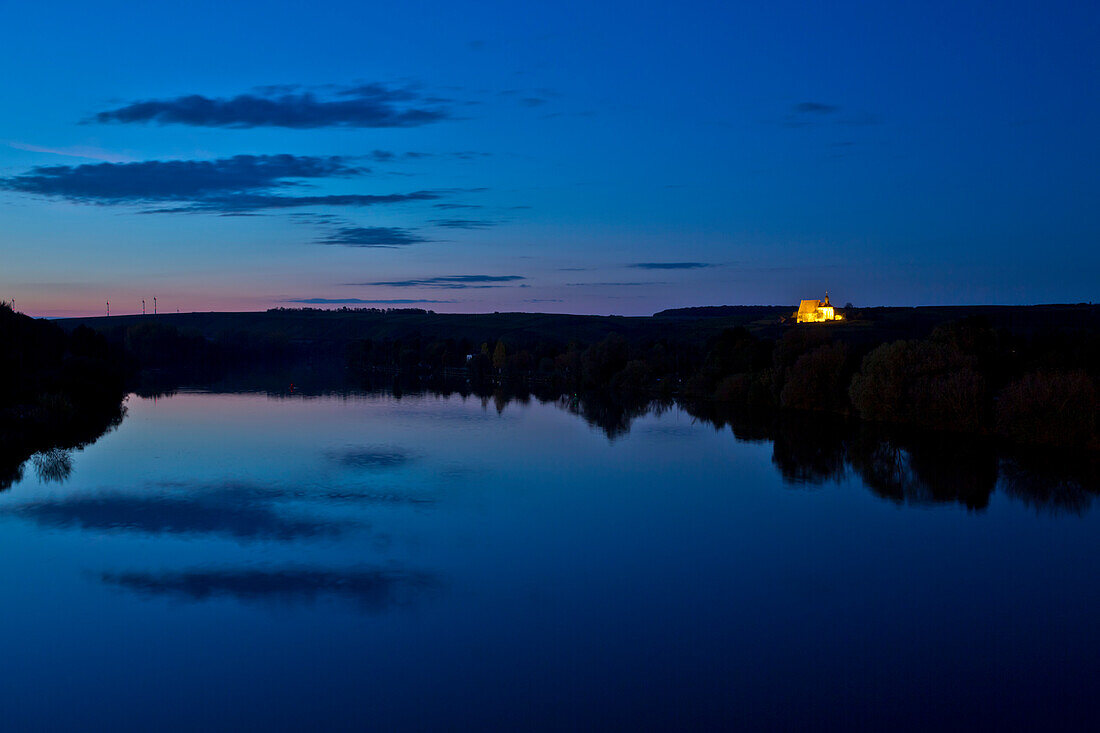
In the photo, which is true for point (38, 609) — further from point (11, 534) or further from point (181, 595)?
point (11, 534)

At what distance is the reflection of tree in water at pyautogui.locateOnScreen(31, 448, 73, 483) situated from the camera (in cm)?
2139

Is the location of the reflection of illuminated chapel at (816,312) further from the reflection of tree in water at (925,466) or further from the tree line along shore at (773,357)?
the reflection of tree in water at (925,466)

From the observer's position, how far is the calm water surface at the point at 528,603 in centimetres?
907

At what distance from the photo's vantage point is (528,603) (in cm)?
1207

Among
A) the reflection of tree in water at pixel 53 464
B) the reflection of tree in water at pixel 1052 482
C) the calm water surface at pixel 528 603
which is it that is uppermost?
the reflection of tree in water at pixel 1052 482

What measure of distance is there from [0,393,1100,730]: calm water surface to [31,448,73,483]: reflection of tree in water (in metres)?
0.19

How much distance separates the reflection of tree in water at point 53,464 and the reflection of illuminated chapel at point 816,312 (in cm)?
5821

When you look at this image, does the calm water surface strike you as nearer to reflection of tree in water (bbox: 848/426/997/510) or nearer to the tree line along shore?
reflection of tree in water (bbox: 848/426/997/510)

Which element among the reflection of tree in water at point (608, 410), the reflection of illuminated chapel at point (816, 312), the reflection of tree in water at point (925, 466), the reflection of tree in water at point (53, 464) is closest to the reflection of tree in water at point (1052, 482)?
the reflection of tree in water at point (925, 466)

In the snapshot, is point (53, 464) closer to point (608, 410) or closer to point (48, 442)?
point (48, 442)

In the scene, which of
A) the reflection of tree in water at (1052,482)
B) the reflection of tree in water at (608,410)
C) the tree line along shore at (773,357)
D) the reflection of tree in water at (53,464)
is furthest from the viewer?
the reflection of tree in water at (608,410)

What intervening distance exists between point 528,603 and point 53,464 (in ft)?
56.4

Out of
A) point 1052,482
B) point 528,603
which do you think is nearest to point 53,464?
point 528,603

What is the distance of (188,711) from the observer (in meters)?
8.84
